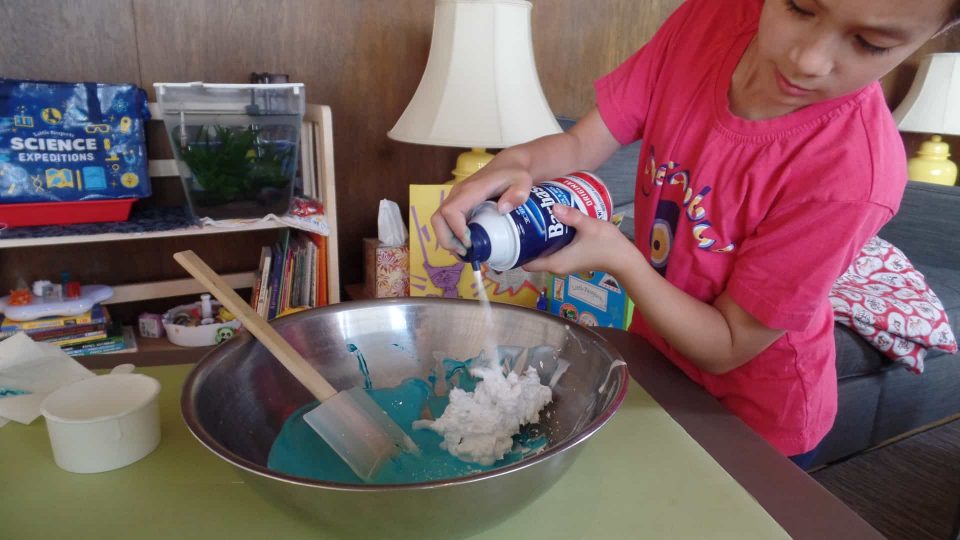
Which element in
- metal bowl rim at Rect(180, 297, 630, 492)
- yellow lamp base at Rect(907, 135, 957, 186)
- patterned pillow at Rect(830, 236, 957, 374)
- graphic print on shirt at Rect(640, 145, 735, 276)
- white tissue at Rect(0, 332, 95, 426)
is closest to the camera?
metal bowl rim at Rect(180, 297, 630, 492)

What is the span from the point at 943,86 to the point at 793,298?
260 cm

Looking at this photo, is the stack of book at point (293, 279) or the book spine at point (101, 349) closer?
the book spine at point (101, 349)

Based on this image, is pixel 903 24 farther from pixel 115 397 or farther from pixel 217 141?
pixel 217 141

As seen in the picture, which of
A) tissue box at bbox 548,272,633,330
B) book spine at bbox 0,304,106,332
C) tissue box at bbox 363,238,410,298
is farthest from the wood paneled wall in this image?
tissue box at bbox 548,272,633,330

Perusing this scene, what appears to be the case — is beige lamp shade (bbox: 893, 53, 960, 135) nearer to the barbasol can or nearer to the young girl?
the young girl

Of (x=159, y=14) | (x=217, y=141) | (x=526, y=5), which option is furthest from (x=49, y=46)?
(x=526, y=5)

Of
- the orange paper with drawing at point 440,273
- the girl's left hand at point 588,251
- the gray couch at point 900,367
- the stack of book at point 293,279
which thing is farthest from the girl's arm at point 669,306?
the stack of book at point 293,279

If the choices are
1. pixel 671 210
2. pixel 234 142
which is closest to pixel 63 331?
pixel 234 142

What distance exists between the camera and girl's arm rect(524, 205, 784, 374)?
0.66 m

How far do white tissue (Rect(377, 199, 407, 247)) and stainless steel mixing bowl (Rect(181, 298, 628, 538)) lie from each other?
104 cm

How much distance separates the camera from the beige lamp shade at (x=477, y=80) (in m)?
1.56

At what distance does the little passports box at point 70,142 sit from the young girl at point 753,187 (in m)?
1.04

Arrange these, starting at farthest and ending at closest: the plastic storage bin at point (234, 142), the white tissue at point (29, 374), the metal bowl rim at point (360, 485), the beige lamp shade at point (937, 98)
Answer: the beige lamp shade at point (937, 98) < the plastic storage bin at point (234, 142) < the white tissue at point (29, 374) < the metal bowl rim at point (360, 485)

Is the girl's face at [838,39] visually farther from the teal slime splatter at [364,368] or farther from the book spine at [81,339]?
the book spine at [81,339]
